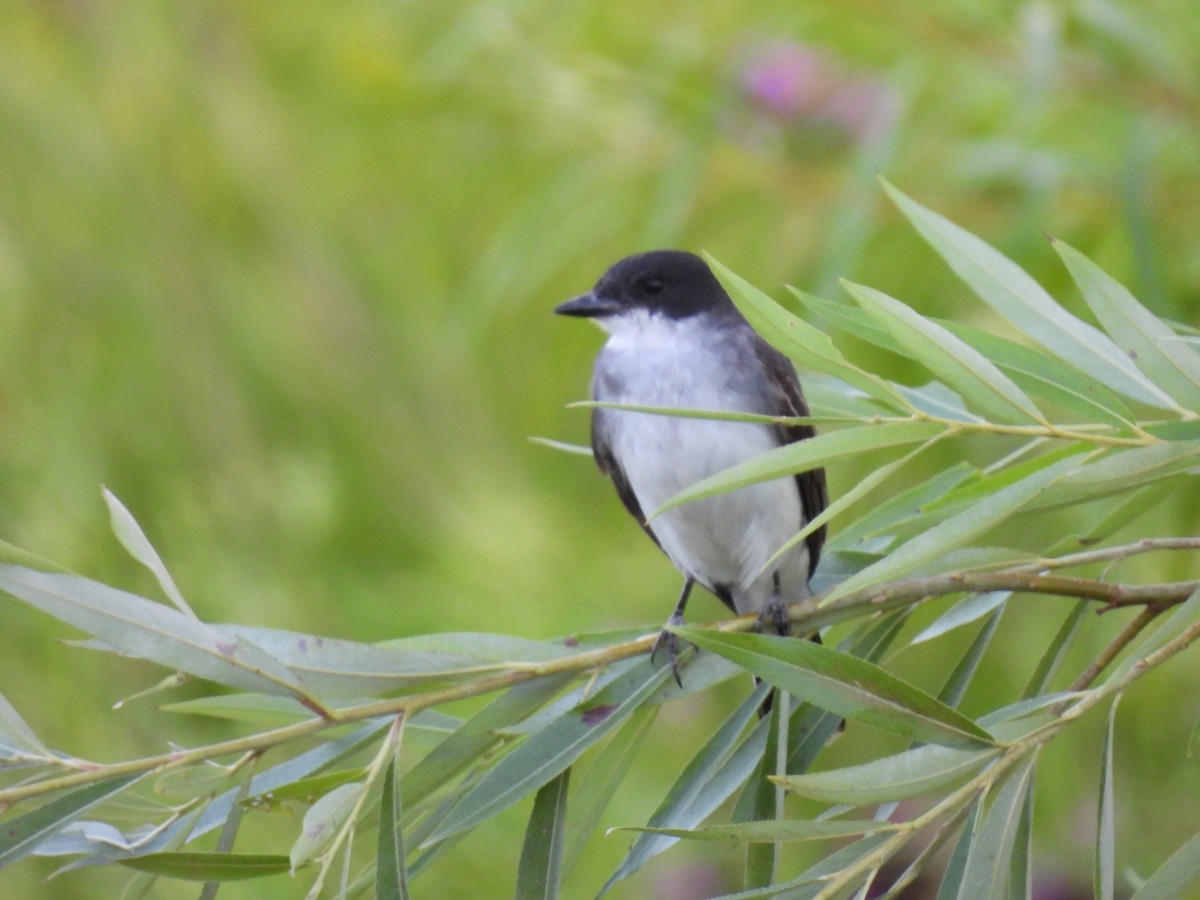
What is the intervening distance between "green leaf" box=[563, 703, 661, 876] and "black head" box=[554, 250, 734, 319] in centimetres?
107

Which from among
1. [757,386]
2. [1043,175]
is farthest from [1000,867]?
[1043,175]

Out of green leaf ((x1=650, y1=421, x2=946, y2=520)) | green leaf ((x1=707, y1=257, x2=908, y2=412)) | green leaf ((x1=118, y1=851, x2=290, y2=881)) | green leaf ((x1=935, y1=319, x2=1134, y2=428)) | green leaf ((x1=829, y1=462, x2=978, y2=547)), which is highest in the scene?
green leaf ((x1=707, y1=257, x2=908, y2=412))

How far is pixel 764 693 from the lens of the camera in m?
1.37

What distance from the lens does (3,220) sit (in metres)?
2.67

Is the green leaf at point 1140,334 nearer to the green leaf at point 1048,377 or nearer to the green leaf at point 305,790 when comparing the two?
the green leaf at point 1048,377

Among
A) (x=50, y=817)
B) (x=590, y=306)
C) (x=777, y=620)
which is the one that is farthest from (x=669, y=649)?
(x=590, y=306)

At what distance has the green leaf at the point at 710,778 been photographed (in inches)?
49.6

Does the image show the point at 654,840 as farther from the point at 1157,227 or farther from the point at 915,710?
the point at 1157,227

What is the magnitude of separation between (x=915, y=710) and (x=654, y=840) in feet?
0.96

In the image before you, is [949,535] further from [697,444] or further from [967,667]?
[697,444]

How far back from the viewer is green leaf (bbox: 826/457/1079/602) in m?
1.00

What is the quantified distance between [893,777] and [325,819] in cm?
43

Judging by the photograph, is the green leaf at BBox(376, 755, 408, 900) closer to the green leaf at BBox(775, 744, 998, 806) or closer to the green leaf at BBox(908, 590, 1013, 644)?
the green leaf at BBox(775, 744, 998, 806)

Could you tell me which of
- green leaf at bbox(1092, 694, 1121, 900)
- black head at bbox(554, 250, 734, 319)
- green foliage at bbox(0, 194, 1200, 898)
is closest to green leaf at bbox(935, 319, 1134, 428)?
green foliage at bbox(0, 194, 1200, 898)
